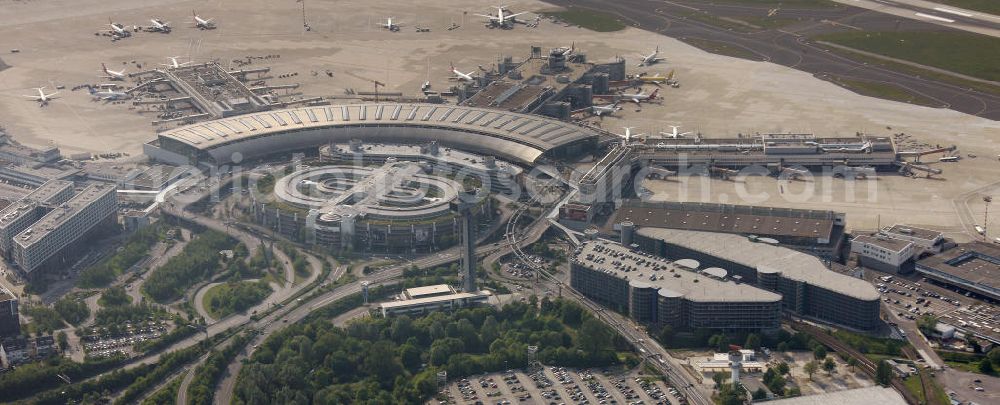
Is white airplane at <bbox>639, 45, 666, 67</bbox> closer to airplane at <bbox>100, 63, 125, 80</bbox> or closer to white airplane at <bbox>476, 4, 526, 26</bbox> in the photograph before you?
white airplane at <bbox>476, 4, 526, 26</bbox>

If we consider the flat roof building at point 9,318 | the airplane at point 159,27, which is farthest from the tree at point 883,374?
the airplane at point 159,27

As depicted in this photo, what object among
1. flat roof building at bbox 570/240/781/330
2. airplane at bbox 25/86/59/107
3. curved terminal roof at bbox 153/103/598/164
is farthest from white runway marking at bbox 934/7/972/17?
airplane at bbox 25/86/59/107

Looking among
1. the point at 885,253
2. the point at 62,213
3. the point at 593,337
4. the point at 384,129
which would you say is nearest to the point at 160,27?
the point at 384,129

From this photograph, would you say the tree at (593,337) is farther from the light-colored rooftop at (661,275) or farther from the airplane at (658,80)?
the airplane at (658,80)

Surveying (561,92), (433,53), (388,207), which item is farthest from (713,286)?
(433,53)

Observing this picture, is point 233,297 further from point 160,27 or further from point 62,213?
point 160,27

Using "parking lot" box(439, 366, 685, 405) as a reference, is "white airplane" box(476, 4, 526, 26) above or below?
above
